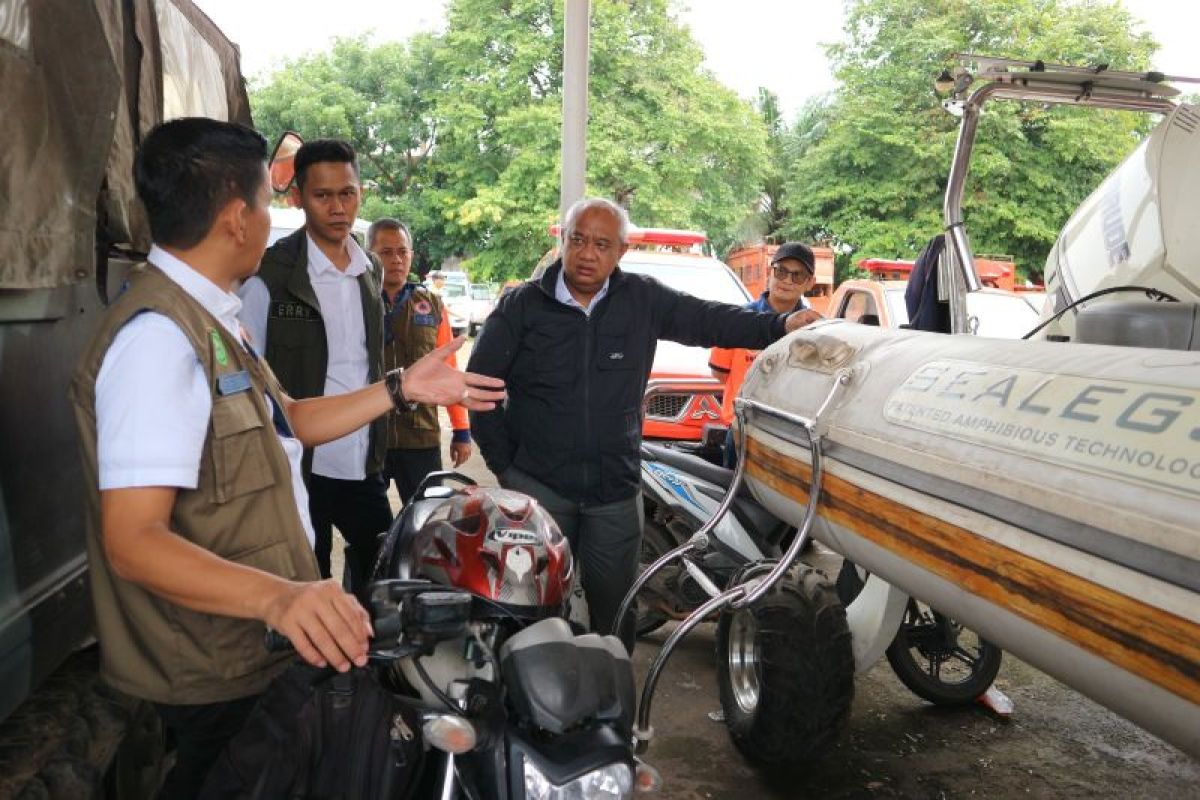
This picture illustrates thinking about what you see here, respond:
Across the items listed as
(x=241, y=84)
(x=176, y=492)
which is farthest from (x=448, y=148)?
(x=176, y=492)

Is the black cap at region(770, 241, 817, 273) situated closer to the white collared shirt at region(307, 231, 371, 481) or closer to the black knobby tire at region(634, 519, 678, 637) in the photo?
the black knobby tire at region(634, 519, 678, 637)

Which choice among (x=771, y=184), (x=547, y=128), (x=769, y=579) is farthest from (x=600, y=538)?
(x=771, y=184)

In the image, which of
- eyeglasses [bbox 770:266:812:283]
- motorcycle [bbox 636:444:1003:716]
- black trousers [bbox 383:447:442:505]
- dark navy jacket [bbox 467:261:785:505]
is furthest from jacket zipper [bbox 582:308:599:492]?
eyeglasses [bbox 770:266:812:283]

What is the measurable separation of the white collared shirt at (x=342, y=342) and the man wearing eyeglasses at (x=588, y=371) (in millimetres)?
410

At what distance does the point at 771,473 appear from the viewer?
3.03 meters

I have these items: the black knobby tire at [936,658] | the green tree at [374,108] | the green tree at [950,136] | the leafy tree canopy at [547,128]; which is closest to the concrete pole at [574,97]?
the black knobby tire at [936,658]

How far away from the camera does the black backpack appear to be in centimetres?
138

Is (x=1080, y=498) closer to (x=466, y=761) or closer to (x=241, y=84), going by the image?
(x=466, y=761)

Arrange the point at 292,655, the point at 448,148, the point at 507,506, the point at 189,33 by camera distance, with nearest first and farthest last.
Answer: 1. the point at 292,655
2. the point at 507,506
3. the point at 189,33
4. the point at 448,148

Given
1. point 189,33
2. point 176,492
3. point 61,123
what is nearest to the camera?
point 176,492

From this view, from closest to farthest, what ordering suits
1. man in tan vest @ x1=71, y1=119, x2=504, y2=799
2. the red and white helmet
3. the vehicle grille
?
man in tan vest @ x1=71, y1=119, x2=504, y2=799
the red and white helmet
the vehicle grille

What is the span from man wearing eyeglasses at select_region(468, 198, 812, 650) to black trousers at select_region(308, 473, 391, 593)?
0.45 meters

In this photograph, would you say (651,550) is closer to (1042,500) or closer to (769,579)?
(769,579)

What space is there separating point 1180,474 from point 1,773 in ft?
7.14
